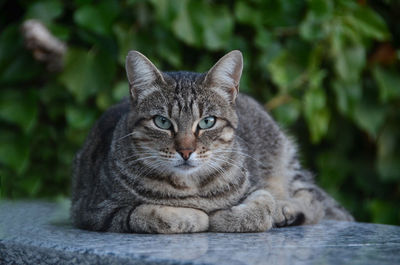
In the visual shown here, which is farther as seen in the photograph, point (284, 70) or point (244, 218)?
point (284, 70)

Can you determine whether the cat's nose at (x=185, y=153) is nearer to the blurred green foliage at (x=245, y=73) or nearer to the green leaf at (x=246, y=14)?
the blurred green foliage at (x=245, y=73)

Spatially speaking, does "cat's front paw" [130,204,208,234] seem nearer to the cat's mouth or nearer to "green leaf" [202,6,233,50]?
the cat's mouth

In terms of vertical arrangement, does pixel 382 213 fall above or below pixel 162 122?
below

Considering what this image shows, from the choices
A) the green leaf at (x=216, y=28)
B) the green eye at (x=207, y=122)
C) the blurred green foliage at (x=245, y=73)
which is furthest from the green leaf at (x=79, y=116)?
the green eye at (x=207, y=122)

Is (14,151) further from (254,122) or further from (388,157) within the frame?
(388,157)

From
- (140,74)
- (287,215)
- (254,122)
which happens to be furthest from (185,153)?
(254,122)

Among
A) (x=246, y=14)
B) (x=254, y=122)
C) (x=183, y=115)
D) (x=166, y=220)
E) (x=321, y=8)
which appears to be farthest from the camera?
(x=246, y=14)

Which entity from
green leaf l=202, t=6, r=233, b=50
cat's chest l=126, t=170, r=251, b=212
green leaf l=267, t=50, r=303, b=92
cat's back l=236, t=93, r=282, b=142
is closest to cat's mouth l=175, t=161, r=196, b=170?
cat's chest l=126, t=170, r=251, b=212

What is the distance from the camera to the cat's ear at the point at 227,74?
268cm

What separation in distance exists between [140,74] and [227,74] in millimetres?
409

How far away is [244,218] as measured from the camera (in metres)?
2.55

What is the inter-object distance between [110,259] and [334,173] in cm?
282

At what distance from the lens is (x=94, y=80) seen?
158 inches

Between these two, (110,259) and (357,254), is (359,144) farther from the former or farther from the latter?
(110,259)
